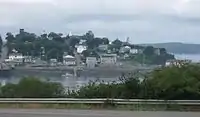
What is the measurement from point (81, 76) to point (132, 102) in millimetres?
10589

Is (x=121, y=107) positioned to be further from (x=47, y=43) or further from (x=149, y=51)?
(x=47, y=43)

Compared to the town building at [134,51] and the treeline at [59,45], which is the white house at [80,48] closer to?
the treeline at [59,45]

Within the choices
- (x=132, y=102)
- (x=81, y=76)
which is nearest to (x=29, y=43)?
(x=81, y=76)

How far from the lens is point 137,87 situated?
22.9 metres

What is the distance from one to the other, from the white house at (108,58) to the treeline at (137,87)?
10557mm

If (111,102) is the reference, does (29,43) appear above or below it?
above

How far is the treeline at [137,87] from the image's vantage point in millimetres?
21359

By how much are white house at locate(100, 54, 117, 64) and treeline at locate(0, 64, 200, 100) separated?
1056 centimetres

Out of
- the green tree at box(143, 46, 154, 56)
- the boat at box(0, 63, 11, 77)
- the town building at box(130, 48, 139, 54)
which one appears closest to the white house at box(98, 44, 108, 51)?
the town building at box(130, 48, 139, 54)

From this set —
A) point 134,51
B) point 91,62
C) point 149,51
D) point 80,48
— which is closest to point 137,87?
point 91,62

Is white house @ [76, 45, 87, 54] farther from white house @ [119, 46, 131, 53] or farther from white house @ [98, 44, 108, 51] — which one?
white house @ [119, 46, 131, 53]

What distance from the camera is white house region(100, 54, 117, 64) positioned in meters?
35.7

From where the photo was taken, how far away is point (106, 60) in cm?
3681

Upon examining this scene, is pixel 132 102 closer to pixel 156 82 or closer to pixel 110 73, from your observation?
pixel 156 82
